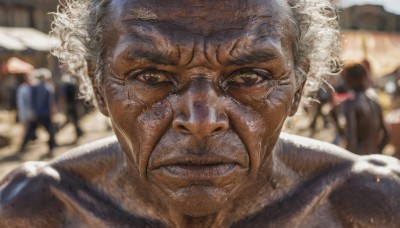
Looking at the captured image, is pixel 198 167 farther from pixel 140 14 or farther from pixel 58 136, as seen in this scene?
pixel 58 136

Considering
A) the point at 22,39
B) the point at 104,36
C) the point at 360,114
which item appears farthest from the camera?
the point at 22,39

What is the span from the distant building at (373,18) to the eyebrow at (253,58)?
2249 centimetres

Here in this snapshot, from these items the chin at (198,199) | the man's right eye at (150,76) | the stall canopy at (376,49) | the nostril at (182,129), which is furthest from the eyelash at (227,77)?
the stall canopy at (376,49)

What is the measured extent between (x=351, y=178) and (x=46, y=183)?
1.09 meters

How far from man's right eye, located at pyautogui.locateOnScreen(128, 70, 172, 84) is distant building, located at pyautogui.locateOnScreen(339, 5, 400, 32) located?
22566 millimetres

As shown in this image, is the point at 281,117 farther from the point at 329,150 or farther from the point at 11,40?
the point at 11,40

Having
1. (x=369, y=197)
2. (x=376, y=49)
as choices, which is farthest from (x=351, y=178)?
(x=376, y=49)

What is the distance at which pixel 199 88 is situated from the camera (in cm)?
143

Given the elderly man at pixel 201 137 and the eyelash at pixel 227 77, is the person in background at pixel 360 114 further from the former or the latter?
the eyelash at pixel 227 77

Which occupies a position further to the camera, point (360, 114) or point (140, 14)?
point (360, 114)

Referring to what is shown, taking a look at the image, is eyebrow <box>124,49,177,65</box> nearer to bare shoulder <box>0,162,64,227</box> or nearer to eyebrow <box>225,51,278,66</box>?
eyebrow <box>225,51,278,66</box>

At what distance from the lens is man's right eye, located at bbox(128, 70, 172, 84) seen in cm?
148

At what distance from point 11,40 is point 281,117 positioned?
63.2ft

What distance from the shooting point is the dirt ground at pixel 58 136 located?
10.0 m
